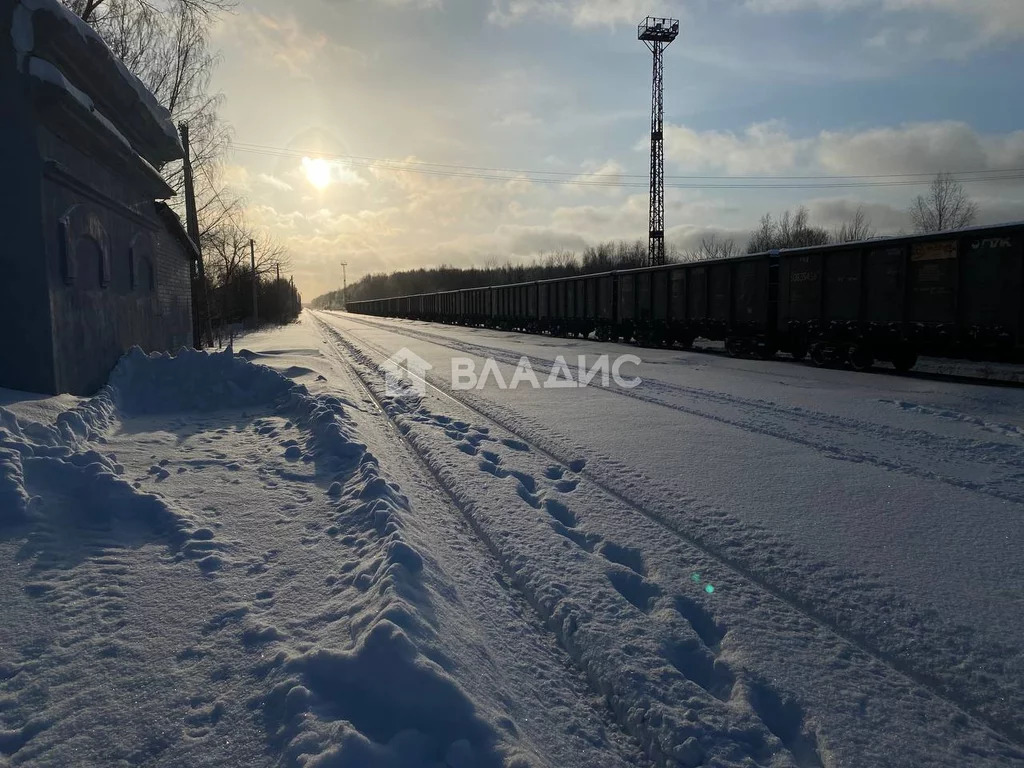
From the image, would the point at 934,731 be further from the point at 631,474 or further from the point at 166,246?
the point at 166,246

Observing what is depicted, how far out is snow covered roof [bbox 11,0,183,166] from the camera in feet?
20.1

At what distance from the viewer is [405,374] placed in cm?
1317

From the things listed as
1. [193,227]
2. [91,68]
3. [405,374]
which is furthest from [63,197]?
[193,227]

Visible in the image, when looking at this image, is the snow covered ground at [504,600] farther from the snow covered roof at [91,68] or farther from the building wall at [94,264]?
the snow covered roof at [91,68]

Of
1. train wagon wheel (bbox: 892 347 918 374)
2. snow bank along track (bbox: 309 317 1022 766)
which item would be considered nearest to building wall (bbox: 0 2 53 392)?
snow bank along track (bbox: 309 317 1022 766)

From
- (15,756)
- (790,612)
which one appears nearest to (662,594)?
(790,612)

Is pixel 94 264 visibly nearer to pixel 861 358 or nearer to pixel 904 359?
pixel 861 358

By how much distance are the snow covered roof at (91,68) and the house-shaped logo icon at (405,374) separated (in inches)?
222

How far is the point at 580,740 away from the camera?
2.21 meters

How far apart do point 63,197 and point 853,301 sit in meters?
14.5

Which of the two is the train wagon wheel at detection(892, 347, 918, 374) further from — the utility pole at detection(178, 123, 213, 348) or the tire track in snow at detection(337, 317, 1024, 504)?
the utility pole at detection(178, 123, 213, 348)

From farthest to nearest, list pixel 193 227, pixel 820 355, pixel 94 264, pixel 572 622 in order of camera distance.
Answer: pixel 193 227 → pixel 820 355 → pixel 94 264 → pixel 572 622

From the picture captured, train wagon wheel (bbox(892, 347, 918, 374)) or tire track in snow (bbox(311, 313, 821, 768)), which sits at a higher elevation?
train wagon wheel (bbox(892, 347, 918, 374))

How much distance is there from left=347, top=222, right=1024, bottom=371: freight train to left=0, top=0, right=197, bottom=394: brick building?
556 inches
